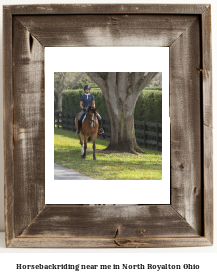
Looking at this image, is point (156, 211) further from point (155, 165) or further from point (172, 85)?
point (172, 85)

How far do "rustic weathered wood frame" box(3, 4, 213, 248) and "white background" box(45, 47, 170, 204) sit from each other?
50 mm

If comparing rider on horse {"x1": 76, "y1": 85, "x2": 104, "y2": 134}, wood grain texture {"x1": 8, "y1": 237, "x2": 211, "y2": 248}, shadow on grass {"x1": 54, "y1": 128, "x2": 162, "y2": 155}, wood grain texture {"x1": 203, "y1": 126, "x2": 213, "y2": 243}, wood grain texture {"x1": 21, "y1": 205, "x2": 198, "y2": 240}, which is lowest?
wood grain texture {"x1": 8, "y1": 237, "x2": 211, "y2": 248}

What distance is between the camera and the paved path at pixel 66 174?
2.89 meters

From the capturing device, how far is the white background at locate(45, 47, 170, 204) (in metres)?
2.83

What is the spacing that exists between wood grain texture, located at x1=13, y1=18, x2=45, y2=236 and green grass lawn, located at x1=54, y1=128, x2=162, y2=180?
0.60ft

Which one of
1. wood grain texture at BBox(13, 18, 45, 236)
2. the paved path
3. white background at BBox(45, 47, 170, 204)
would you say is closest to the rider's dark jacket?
white background at BBox(45, 47, 170, 204)

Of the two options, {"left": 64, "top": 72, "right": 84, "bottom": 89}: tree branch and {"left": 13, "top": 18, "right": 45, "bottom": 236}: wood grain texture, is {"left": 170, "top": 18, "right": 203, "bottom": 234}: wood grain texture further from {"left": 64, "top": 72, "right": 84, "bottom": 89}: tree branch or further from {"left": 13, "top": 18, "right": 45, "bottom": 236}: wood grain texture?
{"left": 13, "top": 18, "right": 45, "bottom": 236}: wood grain texture

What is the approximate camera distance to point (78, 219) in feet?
9.22

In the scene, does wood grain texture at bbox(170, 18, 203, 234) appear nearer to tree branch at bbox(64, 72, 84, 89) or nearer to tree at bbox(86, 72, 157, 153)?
tree at bbox(86, 72, 157, 153)

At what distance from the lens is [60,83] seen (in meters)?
2.88

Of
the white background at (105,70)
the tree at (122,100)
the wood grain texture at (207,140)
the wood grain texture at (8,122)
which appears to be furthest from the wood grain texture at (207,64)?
the wood grain texture at (8,122)

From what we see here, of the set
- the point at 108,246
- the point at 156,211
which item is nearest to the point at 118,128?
the point at 156,211

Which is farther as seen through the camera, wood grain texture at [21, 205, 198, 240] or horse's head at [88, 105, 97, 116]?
horse's head at [88, 105, 97, 116]

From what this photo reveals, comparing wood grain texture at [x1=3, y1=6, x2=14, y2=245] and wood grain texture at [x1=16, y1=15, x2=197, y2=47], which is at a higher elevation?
wood grain texture at [x1=16, y1=15, x2=197, y2=47]
